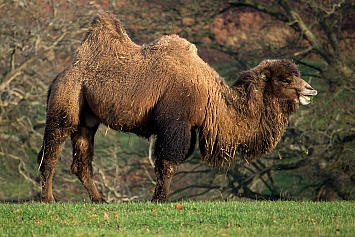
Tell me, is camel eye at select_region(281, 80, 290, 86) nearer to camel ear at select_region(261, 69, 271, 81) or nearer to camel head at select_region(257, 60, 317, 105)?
→ camel head at select_region(257, 60, 317, 105)

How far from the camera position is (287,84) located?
457 inches

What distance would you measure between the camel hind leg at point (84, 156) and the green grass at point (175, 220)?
6.41 feet

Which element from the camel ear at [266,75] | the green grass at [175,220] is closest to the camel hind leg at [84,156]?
the green grass at [175,220]

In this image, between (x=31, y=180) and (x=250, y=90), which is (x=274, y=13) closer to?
(x=31, y=180)

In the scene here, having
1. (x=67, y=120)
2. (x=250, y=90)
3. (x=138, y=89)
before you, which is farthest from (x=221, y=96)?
(x=67, y=120)

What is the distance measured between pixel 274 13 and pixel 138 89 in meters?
11.2

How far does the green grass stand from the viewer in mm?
8531

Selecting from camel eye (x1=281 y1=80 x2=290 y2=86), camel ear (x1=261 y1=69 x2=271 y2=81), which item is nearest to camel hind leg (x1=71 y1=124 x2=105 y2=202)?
camel ear (x1=261 y1=69 x2=271 y2=81)

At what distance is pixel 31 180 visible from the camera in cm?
2097

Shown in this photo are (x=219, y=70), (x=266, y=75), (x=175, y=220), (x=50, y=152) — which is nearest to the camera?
(x=175, y=220)

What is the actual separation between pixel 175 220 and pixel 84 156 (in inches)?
141

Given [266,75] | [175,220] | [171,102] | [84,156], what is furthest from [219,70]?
[175,220]

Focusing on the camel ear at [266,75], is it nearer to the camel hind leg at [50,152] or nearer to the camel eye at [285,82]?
the camel eye at [285,82]

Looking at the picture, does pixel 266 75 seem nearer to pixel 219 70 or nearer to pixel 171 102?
pixel 171 102
